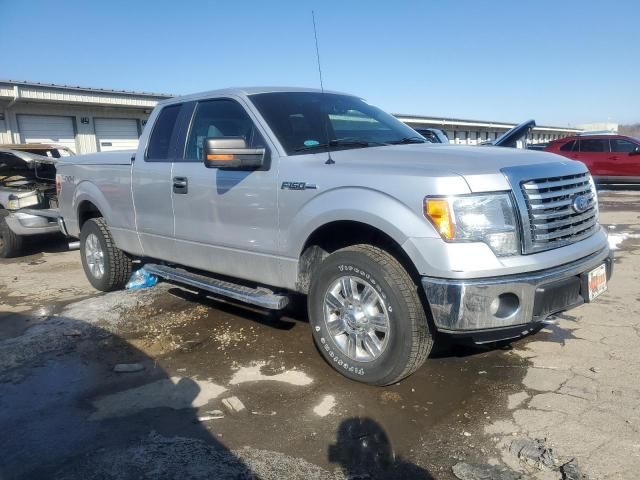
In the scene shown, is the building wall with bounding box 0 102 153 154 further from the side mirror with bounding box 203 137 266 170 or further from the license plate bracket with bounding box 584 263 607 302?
the license plate bracket with bounding box 584 263 607 302

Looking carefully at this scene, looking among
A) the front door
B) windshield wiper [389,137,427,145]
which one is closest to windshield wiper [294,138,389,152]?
windshield wiper [389,137,427,145]

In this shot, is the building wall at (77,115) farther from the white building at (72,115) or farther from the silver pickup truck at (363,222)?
the silver pickup truck at (363,222)

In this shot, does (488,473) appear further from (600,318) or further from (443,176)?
(600,318)

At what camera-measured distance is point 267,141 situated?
393 centimetres

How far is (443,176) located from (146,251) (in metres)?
3.35

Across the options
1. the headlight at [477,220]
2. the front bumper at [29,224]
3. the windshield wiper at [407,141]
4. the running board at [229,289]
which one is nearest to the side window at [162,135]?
the running board at [229,289]

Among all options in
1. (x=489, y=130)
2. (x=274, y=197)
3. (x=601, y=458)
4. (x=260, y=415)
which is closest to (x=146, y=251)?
(x=274, y=197)

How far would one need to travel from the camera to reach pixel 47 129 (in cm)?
1684

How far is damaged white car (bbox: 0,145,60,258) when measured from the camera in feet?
26.9

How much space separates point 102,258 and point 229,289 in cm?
240

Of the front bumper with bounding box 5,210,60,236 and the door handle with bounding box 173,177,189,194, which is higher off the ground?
the door handle with bounding box 173,177,189,194

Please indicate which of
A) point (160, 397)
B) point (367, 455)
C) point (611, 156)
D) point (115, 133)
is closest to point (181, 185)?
point (160, 397)

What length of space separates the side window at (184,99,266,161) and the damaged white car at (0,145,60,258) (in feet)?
14.3

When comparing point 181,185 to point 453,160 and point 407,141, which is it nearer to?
point 407,141
